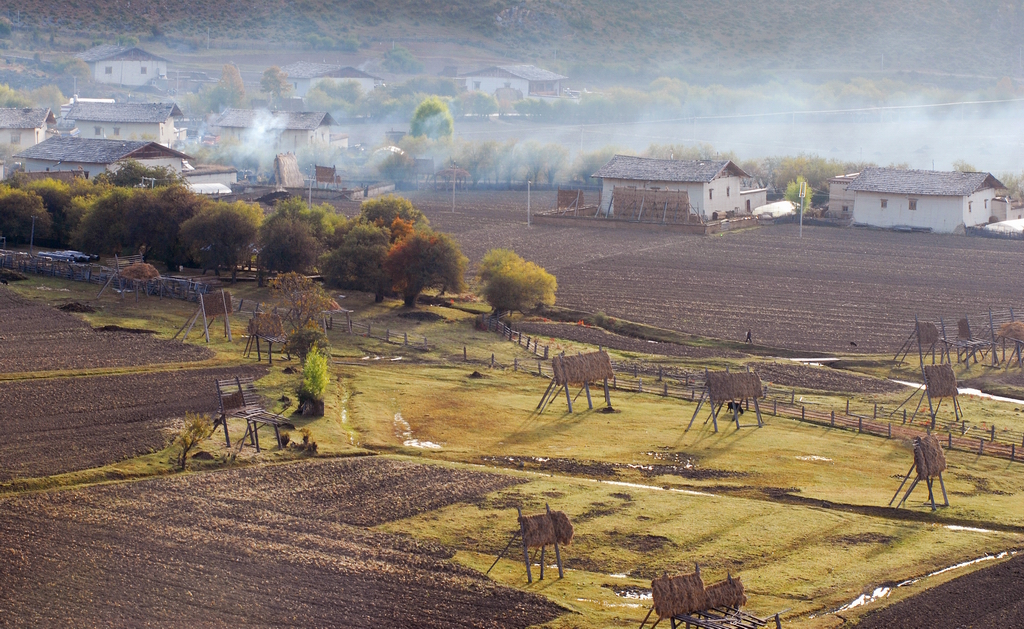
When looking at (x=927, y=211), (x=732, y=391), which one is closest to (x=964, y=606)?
(x=732, y=391)

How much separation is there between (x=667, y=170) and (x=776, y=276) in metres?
23.0

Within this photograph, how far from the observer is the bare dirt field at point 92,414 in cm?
2702

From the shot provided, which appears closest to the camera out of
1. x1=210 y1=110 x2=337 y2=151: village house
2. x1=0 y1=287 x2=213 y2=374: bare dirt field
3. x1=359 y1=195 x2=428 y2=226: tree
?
x1=0 y1=287 x2=213 y2=374: bare dirt field

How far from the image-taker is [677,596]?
1881 cm

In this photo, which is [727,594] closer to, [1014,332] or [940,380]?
[940,380]

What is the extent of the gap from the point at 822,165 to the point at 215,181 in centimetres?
4643

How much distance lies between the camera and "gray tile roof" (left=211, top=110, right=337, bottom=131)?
370 ft

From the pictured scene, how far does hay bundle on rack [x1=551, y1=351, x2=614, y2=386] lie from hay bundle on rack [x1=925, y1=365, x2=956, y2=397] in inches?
356

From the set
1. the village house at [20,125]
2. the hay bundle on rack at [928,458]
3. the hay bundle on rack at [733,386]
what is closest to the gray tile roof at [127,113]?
the village house at [20,125]

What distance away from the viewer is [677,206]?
77625 millimetres

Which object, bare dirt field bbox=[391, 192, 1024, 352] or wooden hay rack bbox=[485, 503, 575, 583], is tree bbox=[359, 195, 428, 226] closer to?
bare dirt field bbox=[391, 192, 1024, 352]

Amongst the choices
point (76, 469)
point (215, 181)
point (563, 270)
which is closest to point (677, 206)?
point (563, 270)

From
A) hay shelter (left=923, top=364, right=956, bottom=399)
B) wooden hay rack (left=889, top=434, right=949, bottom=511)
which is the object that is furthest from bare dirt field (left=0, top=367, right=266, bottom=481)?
hay shelter (left=923, top=364, right=956, bottom=399)

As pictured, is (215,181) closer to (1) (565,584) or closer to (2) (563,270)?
(2) (563,270)
